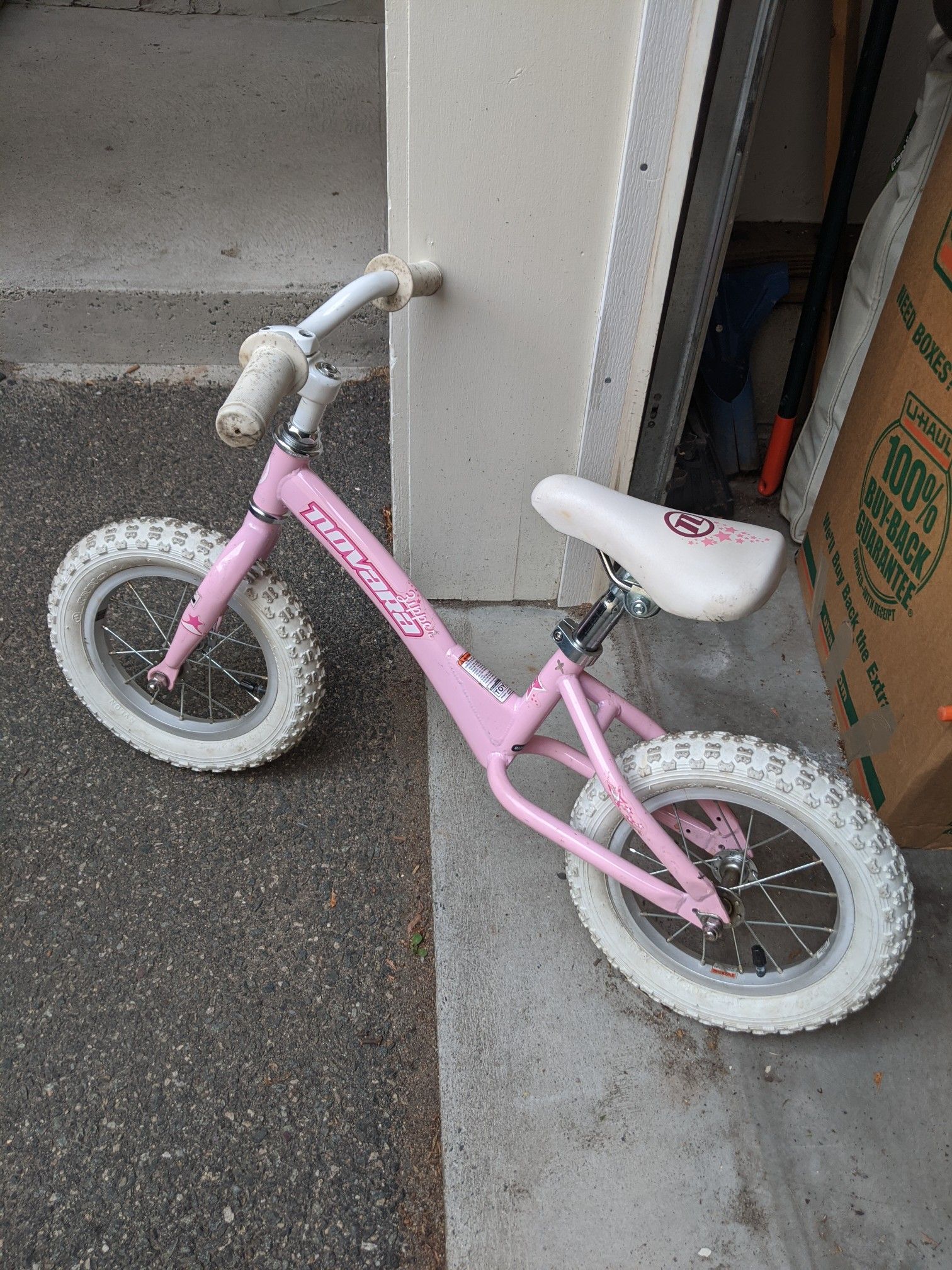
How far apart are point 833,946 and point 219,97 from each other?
4190mm

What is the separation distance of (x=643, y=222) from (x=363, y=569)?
0.95m

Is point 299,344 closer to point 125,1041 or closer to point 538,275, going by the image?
point 538,275

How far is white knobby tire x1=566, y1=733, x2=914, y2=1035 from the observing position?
158 cm

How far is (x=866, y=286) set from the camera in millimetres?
2420

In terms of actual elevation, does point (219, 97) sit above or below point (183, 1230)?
above

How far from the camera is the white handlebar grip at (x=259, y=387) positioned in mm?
1348

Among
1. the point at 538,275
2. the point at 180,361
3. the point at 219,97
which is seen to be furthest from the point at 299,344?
the point at 219,97

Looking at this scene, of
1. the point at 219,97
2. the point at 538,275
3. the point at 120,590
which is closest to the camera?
the point at 538,275

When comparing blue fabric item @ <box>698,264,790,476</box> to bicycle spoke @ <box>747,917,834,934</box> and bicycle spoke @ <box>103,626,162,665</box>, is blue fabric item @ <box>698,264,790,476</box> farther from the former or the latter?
bicycle spoke @ <box>103,626,162,665</box>

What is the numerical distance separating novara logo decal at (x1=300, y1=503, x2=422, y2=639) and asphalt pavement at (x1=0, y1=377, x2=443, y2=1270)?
0.58m

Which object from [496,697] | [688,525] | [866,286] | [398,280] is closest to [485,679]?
[496,697]

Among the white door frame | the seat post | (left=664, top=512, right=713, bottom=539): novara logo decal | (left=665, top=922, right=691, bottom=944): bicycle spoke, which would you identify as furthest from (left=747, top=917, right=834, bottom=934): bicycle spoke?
the white door frame

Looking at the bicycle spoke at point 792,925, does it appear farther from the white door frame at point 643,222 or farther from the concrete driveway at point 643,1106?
the white door frame at point 643,222

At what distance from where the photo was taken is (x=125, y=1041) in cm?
185
